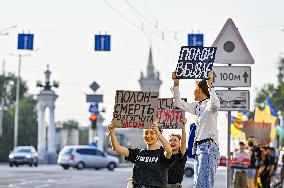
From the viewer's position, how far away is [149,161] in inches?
439

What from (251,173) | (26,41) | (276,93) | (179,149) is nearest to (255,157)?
(251,173)

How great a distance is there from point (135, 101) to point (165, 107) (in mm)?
2075

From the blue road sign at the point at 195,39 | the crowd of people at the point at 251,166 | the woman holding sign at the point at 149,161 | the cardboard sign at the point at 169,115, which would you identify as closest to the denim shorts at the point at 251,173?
the crowd of people at the point at 251,166

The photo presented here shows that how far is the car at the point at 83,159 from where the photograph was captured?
5953cm

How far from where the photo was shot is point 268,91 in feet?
393

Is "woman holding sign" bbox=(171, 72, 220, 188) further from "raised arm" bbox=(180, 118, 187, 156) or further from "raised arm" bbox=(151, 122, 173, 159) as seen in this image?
"raised arm" bbox=(151, 122, 173, 159)

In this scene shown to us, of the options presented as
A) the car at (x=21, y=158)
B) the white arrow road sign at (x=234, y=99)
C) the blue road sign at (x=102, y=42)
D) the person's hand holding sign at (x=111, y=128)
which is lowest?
the car at (x=21, y=158)

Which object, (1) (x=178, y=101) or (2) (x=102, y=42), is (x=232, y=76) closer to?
(1) (x=178, y=101)

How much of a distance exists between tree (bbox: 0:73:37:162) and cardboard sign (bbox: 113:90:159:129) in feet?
274

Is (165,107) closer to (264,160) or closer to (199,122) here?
(199,122)

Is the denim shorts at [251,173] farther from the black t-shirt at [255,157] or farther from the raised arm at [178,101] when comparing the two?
the raised arm at [178,101]

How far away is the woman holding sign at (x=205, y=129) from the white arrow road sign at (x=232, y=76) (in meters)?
3.09

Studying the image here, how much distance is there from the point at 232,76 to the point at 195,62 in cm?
274

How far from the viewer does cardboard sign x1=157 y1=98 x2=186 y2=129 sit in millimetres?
14070
